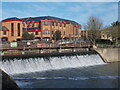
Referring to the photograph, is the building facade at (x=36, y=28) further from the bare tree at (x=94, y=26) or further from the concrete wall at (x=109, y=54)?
the concrete wall at (x=109, y=54)

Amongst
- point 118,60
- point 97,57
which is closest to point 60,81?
point 97,57

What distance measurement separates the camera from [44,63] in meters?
22.8

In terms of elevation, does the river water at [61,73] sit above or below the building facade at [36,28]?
below

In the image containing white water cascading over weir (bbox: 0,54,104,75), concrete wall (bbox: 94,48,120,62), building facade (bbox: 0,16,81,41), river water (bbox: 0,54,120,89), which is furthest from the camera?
building facade (bbox: 0,16,81,41)

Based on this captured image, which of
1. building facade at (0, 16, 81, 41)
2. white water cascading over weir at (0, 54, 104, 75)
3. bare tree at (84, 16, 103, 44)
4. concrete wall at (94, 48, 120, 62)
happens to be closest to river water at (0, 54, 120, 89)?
white water cascading over weir at (0, 54, 104, 75)

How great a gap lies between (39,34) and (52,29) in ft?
19.1

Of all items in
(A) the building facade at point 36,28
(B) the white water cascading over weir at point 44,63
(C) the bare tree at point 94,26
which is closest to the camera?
(B) the white water cascading over weir at point 44,63

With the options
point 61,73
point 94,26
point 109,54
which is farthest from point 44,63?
point 94,26

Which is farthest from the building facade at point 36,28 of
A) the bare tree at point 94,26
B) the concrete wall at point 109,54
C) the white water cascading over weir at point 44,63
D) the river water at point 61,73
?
the white water cascading over weir at point 44,63

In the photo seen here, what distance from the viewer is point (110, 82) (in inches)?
618

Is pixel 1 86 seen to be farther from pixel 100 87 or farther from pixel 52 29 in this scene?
pixel 52 29

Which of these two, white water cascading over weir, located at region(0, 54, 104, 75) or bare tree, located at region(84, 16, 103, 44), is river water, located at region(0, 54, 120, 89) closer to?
white water cascading over weir, located at region(0, 54, 104, 75)

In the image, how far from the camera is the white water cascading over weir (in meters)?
19.8

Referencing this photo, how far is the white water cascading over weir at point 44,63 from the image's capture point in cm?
1985
